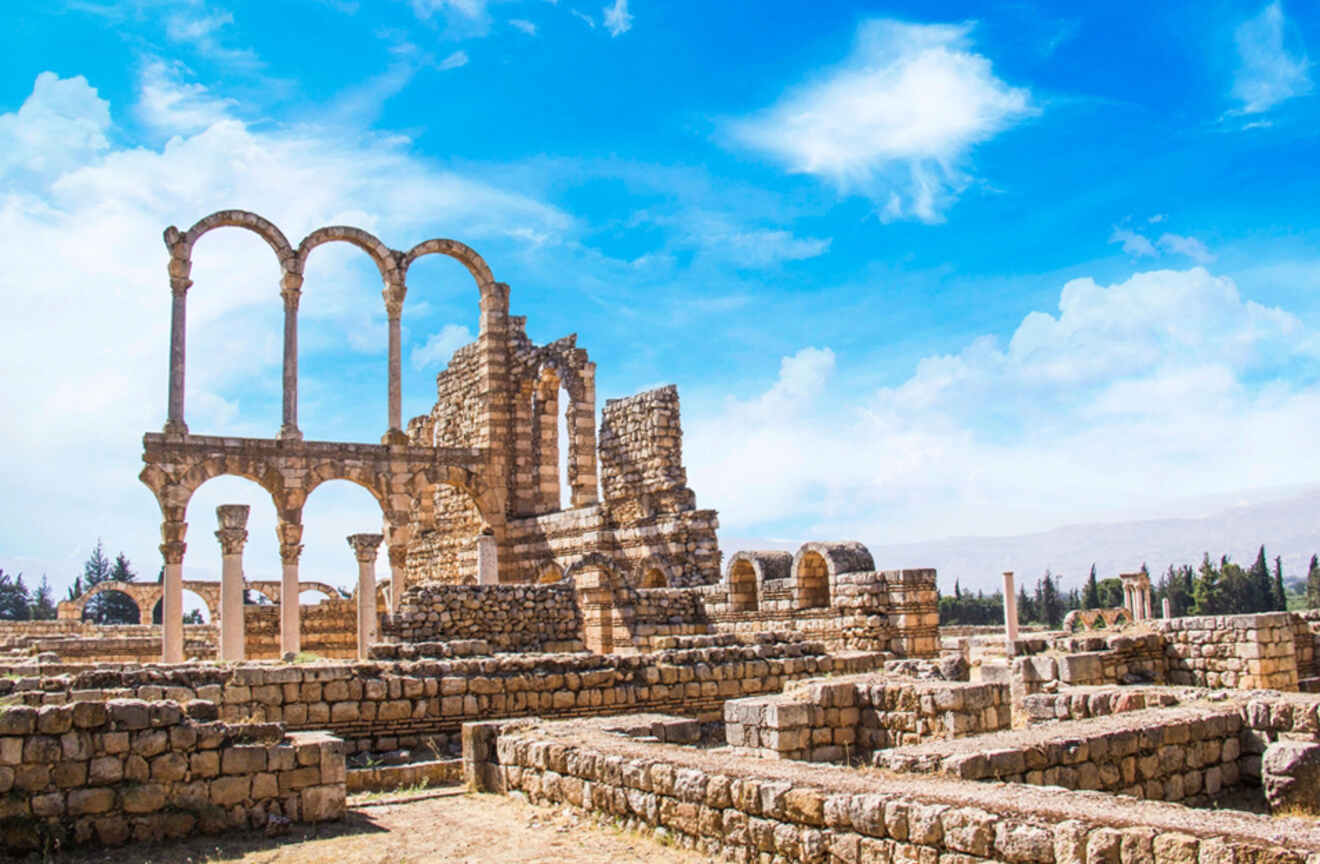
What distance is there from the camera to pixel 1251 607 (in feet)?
184

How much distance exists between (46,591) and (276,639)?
51203 millimetres

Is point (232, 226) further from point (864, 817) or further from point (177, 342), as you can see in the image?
point (864, 817)

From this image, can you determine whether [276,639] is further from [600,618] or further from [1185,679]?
[1185,679]

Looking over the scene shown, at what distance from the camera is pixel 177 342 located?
80.2 ft

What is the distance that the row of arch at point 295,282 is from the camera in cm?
2456

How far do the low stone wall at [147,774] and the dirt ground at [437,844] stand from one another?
0.52 feet

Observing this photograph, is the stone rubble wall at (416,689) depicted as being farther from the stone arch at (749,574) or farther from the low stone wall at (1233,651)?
the low stone wall at (1233,651)

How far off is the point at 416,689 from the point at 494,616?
6.02m

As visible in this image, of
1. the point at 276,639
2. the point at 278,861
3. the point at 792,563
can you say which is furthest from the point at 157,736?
the point at 276,639

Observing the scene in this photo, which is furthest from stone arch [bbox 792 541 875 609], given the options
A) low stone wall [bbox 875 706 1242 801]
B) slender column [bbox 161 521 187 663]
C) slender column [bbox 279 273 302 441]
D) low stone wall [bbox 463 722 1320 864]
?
slender column [bbox 279 273 302 441]

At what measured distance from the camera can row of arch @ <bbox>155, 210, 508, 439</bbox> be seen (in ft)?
80.6

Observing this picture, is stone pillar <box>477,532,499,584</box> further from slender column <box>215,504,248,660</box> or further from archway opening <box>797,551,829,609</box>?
archway opening <box>797,551,829,609</box>

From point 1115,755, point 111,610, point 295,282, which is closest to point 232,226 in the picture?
point 295,282

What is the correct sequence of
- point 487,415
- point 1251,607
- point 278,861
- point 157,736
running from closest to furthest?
point 278,861 → point 157,736 → point 487,415 → point 1251,607
